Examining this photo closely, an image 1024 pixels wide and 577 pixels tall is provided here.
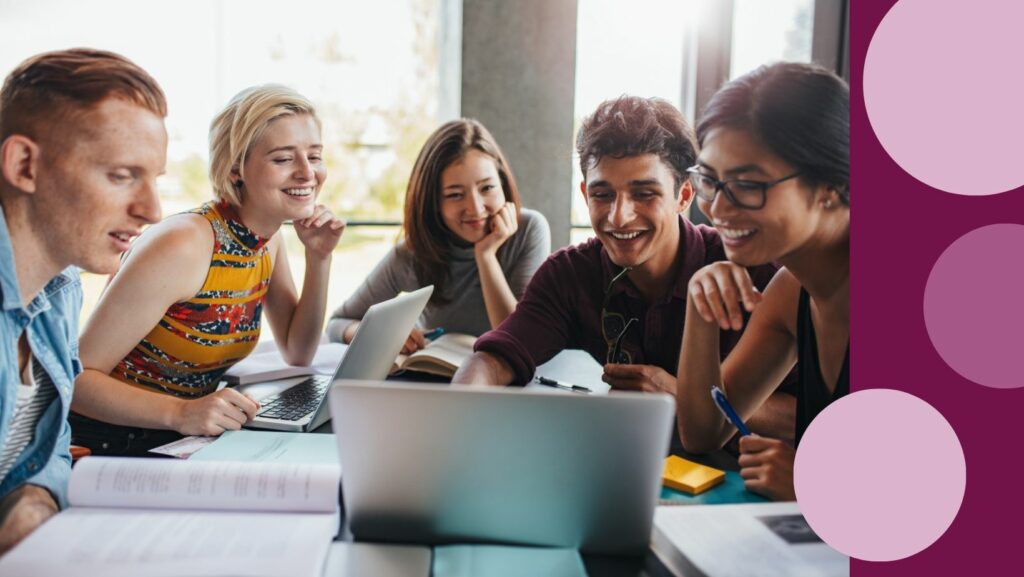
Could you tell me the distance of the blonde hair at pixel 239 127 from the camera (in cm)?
159

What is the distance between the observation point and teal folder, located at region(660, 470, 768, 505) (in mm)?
944

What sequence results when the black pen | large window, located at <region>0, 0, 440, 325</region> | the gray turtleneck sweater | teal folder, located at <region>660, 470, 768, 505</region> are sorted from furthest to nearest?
large window, located at <region>0, 0, 440, 325</region> → the gray turtleneck sweater → the black pen → teal folder, located at <region>660, 470, 768, 505</region>

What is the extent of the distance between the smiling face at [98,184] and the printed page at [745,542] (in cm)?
74

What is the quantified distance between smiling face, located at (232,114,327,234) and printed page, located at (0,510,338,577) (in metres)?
0.92

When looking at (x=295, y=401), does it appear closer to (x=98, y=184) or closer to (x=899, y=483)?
(x=98, y=184)

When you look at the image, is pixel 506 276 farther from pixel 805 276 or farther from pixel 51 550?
pixel 51 550

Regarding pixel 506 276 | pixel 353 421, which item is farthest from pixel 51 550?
pixel 506 276

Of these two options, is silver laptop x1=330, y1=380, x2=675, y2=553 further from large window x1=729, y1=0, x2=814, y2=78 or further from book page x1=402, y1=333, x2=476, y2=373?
large window x1=729, y1=0, x2=814, y2=78

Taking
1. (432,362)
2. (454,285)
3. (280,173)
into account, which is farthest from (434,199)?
(432,362)

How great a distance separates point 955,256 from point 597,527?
537 mm

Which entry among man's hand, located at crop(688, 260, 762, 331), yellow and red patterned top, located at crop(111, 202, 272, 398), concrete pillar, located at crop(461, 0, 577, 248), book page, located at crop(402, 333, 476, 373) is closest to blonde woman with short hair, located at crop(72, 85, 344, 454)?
yellow and red patterned top, located at crop(111, 202, 272, 398)

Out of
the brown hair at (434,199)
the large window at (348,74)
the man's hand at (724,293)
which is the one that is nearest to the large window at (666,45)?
the brown hair at (434,199)

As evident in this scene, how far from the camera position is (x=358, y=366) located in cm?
125

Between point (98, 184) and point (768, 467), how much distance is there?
3.00 ft
